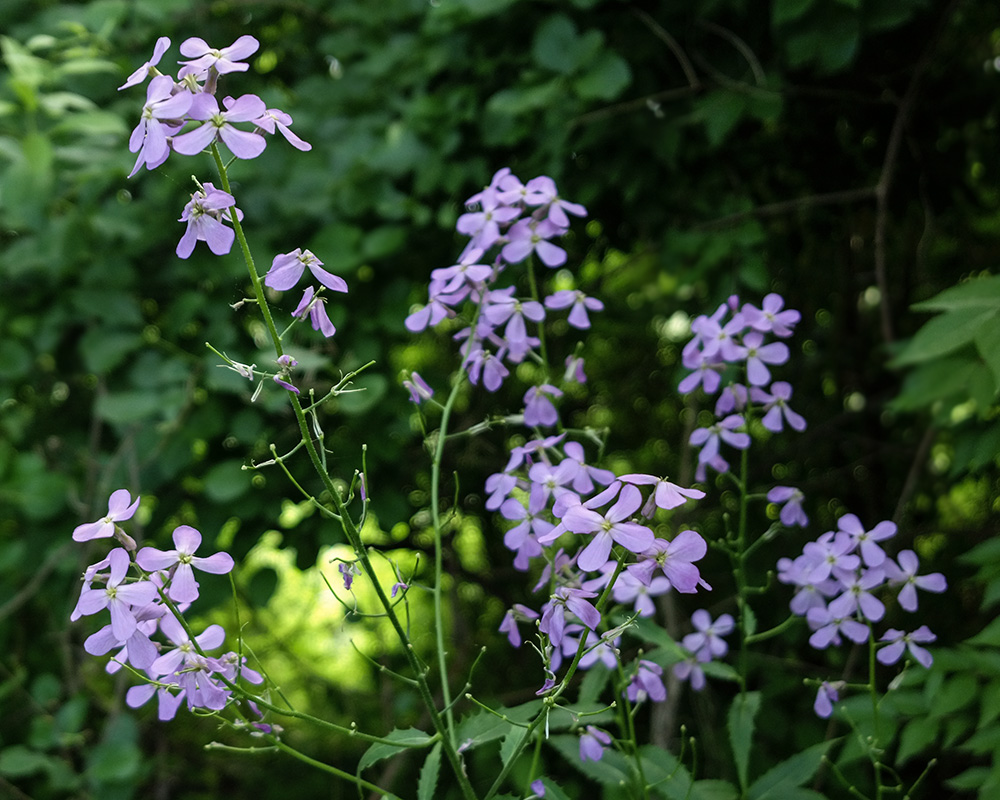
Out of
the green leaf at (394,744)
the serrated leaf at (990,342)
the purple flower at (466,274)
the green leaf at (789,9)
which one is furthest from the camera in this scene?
the green leaf at (789,9)

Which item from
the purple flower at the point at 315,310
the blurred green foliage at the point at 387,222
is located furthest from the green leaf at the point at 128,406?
the purple flower at the point at 315,310

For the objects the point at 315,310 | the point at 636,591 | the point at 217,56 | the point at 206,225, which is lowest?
the point at 636,591

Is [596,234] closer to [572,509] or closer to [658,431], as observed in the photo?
[658,431]

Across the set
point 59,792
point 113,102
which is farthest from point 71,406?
point 59,792

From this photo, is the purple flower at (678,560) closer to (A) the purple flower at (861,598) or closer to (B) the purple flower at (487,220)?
(A) the purple flower at (861,598)

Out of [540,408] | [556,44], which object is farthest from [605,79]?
[540,408]

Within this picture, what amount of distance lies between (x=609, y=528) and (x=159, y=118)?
0.53 meters

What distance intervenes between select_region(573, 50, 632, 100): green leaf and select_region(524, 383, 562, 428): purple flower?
70 centimetres

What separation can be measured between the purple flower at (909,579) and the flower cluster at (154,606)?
77 centimetres

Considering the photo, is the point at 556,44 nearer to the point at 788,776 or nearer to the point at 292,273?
the point at 292,273

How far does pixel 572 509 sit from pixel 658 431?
1.89 metres

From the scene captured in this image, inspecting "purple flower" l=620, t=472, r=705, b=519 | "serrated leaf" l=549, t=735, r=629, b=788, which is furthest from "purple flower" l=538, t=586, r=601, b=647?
"serrated leaf" l=549, t=735, r=629, b=788

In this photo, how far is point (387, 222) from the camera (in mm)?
1979

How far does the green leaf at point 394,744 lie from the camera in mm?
943
